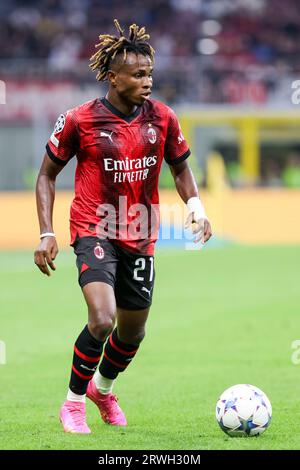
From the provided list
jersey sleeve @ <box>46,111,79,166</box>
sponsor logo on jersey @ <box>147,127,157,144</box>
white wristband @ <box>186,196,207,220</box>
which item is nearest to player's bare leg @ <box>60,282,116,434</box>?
white wristband @ <box>186,196,207,220</box>

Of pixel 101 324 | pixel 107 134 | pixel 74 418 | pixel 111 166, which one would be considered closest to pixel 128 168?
pixel 111 166

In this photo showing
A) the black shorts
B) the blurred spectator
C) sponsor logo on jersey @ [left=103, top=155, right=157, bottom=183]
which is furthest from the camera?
the blurred spectator

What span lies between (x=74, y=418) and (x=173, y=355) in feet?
13.7

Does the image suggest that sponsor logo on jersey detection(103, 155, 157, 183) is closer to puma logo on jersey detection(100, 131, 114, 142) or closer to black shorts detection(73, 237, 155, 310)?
puma logo on jersey detection(100, 131, 114, 142)

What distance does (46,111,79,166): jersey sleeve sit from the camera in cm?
689

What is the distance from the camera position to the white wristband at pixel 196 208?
22.8ft

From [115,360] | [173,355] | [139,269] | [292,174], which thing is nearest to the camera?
[139,269]

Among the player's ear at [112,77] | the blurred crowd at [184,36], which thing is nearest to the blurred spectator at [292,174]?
the blurred crowd at [184,36]

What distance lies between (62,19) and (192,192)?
28226mm

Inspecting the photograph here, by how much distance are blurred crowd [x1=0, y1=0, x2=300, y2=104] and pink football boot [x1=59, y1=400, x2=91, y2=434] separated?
2241cm

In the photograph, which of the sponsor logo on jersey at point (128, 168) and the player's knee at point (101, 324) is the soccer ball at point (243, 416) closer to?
the player's knee at point (101, 324)

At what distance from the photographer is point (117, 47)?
6863 millimetres

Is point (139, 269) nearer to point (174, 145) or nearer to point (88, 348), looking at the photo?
point (88, 348)

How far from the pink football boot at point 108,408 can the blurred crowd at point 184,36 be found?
21.9 meters
